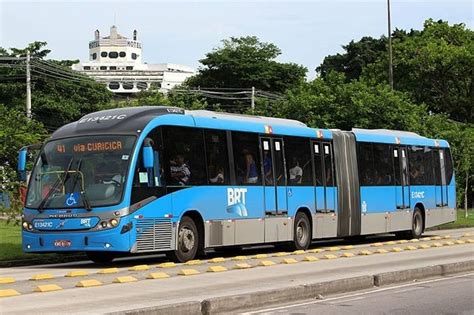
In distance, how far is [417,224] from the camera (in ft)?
93.0

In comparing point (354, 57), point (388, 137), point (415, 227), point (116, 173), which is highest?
point (354, 57)

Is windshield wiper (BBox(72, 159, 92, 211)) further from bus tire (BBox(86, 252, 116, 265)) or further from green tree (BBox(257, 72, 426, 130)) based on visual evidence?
green tree (BBox(257, 72, 426, 130))

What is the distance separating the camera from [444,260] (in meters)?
17.8

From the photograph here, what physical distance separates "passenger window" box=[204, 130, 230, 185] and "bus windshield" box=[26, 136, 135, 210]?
8.51 feet

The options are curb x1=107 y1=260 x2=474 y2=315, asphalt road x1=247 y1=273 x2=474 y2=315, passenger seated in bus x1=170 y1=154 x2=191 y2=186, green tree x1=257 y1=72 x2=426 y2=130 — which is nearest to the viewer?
curb x1=107 y1=260 x2=474 y2=315

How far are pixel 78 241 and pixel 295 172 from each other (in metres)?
7.56

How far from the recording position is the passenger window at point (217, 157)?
19031 millimetres

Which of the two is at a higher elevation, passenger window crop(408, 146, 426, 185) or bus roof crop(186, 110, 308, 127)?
bus roof crop(186, 110, 308, 127)

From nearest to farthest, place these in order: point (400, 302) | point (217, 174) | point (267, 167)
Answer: point (400, 302) < point (217, 174) < point (267, 167)

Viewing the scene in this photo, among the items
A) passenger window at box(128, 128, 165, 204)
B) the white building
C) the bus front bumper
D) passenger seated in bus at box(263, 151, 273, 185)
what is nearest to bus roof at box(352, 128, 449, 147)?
passenger seated in bus at box(263, 151, 273, 185)

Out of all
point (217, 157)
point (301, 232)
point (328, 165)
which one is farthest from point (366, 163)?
point (217, 157)

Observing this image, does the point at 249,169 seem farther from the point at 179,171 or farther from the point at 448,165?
the point at 448,165

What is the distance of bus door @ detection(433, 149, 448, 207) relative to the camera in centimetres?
2956

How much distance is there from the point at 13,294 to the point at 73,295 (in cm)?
84
